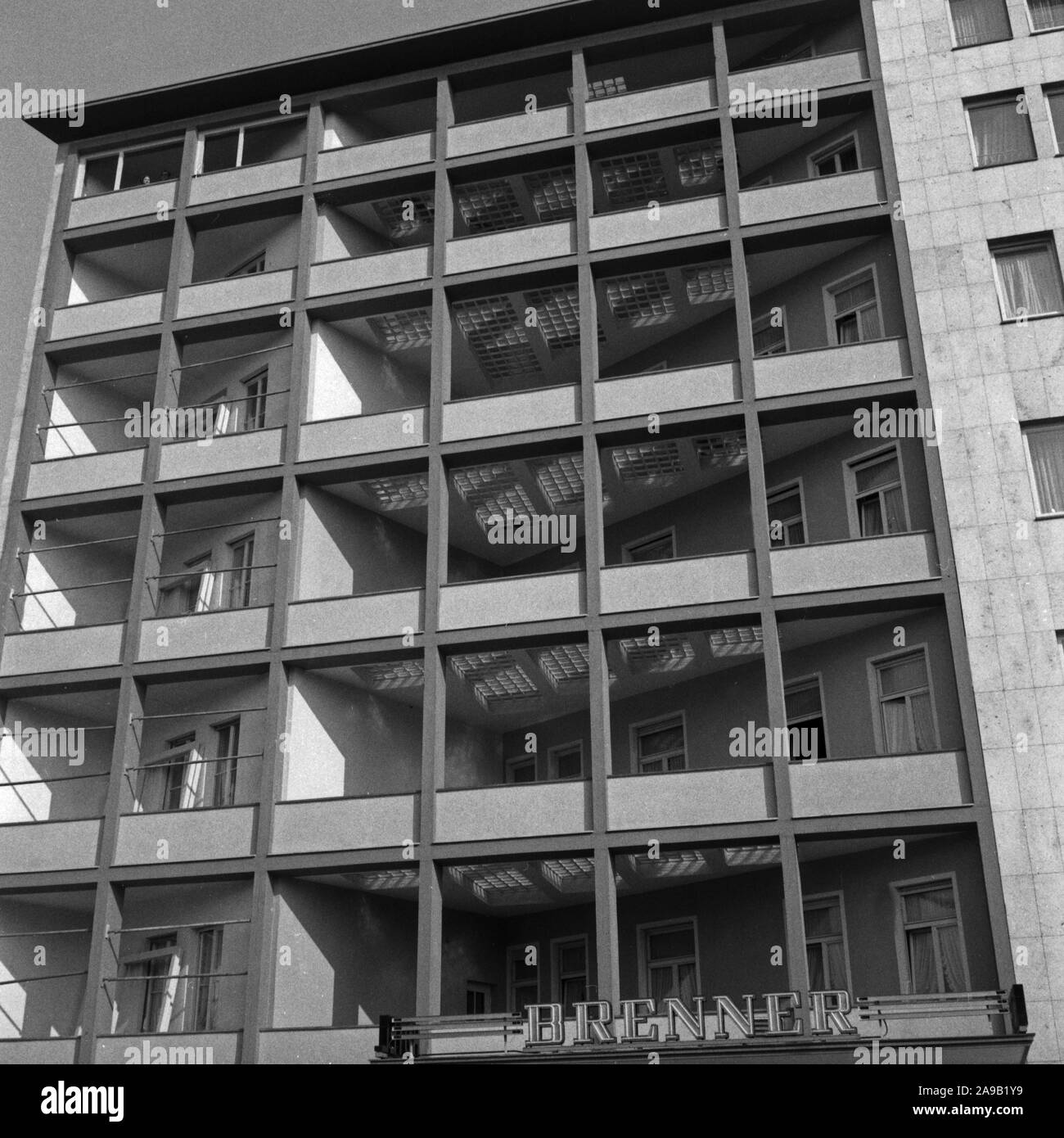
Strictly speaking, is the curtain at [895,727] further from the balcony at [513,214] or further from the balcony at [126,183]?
the balcony at [126,183]

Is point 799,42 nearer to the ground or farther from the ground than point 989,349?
farther from the ground

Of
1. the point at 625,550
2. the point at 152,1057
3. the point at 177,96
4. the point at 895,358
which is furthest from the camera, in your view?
the point at 177,96

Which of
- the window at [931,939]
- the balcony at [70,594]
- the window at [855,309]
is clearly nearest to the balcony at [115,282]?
the balcony at [70,594]

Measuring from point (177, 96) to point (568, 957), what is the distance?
22683 mm

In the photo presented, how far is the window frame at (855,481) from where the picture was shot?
2592 centimetres

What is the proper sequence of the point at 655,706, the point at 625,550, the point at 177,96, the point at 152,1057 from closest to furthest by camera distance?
the point at 152,1057
the point at 655,706
the point at 625,550
the point at 177,96

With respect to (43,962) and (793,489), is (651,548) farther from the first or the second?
(43,962)

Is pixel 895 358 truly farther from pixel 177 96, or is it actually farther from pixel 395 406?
pixel 177 96

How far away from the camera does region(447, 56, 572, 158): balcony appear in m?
31.1

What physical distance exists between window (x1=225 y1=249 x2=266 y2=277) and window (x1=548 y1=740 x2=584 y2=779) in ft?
45.0

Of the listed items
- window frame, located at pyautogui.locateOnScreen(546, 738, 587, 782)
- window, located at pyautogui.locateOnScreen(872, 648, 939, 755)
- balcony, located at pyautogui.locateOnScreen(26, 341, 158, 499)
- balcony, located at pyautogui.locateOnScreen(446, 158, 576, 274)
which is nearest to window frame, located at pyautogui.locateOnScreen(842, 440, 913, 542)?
window, located at pyautogui.locateOnScreen(872, 648, 939, 755)

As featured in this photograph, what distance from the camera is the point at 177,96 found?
33.6 metres

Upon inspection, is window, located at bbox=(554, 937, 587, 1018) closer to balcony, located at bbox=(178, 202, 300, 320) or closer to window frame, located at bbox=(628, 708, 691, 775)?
window frame, located at bbox=(628, 708, 691, 775)

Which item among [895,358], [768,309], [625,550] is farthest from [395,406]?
[895,358]
